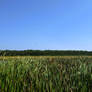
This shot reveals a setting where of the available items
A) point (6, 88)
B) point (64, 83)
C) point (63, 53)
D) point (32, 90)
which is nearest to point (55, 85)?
point (64, 83)

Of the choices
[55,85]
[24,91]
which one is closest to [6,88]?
[24,91]

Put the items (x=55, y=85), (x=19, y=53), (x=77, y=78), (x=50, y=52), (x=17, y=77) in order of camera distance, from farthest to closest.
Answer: (x=50, y=52) → (x=19, y=53) → (x=17, y=77) → (x=77, y=78) → (x=55, y=85)

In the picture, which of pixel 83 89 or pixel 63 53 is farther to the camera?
pixel 63 53

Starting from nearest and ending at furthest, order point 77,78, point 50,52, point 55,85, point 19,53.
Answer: point 55,85
point 77,78
point 19,53
point 50,52

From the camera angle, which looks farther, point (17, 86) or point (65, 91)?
point (17, 86)

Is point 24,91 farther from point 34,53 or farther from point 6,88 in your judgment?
point 34,53

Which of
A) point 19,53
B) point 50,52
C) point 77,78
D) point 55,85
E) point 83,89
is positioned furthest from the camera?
point 50,52

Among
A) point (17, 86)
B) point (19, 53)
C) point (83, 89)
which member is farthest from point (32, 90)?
point (19, 53)

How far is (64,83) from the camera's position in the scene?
2885mm

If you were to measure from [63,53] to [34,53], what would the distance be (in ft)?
24.0

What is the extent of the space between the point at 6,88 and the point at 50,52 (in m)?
39.4

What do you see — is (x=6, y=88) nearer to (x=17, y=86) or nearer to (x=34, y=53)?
(x=17, y=86)

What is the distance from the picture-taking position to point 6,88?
2.96 metres

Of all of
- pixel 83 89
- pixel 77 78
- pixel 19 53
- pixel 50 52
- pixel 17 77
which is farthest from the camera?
pixel 50 52
